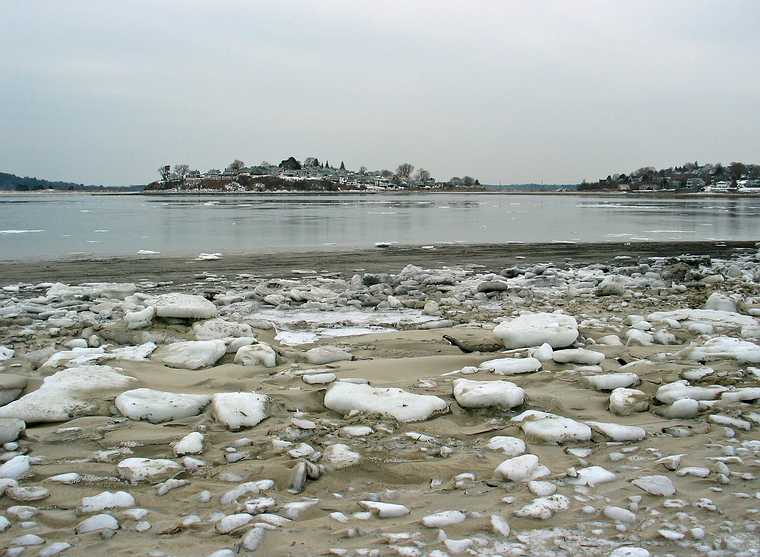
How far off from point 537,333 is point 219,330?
115 inches

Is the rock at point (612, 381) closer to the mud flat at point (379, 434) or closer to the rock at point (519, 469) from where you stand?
the mud flat at point (379, 434)

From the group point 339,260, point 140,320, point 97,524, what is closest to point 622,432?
point 97,524

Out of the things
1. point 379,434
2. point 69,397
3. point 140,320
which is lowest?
point 379,434

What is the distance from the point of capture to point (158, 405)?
3.39 metres

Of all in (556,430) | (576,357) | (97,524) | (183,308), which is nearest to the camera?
(97,524)

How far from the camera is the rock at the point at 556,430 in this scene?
2.98 meters

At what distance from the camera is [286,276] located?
10406 mm

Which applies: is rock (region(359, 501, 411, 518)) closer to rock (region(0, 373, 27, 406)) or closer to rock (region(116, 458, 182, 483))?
rock (region(116, 458, 182, 483))

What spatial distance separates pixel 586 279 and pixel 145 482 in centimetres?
855

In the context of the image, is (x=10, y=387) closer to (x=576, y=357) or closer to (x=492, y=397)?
(x=492, y=397)

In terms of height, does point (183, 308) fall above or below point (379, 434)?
above

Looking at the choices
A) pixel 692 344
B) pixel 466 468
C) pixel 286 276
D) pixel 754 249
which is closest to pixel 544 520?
pixel 466 468

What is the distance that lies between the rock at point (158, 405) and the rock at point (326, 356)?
1229 mm

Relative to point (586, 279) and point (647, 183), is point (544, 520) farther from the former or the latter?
point (647, 183)
